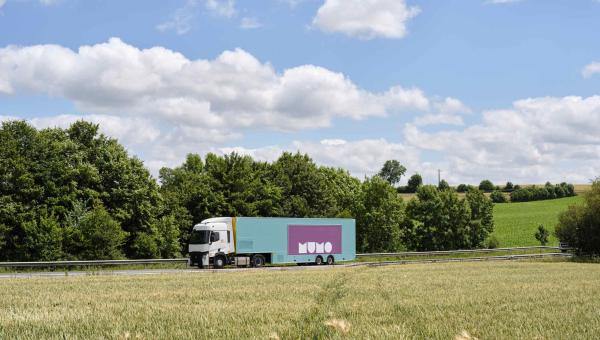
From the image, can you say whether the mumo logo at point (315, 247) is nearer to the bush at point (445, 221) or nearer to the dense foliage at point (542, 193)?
the bush at point (445, 221)

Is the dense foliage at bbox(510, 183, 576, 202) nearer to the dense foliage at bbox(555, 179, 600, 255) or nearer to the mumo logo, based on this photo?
the dense foliage at bbox(555, 179, 600, 255)

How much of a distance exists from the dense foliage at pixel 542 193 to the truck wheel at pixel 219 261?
10779 centimetres

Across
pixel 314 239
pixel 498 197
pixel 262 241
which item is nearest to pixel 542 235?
pixel 314 239

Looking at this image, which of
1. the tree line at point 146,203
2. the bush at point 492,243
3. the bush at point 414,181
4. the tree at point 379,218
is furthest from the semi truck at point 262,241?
the bush at point 414,181

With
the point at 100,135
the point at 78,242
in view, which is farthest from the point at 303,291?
the point at 100,135

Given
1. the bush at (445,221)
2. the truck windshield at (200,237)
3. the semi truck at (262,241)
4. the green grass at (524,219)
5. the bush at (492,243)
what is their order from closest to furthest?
the truck windshield at (200,237), the semi truck at (262,241), the bush at (445,221), the bush at (492,243), the green grass at (524,219)

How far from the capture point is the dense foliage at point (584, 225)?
59219 millimetres

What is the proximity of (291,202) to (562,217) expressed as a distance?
102 feet

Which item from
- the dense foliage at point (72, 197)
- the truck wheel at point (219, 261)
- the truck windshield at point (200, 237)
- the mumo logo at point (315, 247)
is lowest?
the truck wheel at point (219, 261)

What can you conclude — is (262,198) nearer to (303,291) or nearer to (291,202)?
(291,202)

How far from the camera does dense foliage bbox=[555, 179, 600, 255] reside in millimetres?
59219

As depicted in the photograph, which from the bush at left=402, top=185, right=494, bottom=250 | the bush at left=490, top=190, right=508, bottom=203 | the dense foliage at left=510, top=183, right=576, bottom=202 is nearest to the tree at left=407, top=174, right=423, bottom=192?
the bush at left=490, top=190, right=508, bottom=203

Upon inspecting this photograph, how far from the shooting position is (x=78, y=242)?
4866cm

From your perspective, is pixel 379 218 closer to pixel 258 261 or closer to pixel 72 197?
pixel 258 261
